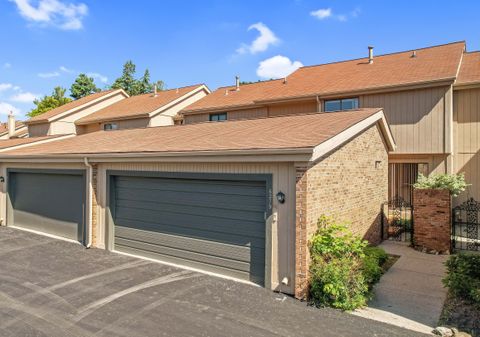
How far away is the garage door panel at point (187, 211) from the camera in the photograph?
779cm

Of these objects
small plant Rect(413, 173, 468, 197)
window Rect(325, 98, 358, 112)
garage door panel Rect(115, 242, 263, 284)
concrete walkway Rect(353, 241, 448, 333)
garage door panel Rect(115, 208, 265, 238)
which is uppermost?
window Rect(325, 98, 358, 112)

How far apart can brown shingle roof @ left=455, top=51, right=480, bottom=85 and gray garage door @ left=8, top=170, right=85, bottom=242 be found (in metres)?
15.5

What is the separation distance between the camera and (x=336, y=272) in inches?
251

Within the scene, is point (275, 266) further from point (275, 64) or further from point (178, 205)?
point (275, 64)

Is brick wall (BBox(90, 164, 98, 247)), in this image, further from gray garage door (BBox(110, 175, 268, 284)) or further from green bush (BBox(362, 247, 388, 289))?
green bush (BBox(362, 247, 388, 289))

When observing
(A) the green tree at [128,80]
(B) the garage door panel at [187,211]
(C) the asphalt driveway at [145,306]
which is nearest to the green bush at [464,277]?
(C) the asphalt driveway at [145,306]

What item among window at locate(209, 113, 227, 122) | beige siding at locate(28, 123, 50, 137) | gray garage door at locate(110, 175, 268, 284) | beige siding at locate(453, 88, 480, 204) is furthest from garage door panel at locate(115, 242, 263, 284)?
beige siding at locate(28, 123, 50, 137)

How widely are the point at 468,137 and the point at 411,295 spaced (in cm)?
1032

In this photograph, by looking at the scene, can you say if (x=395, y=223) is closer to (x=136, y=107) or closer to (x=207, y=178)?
(x=207, y=178)

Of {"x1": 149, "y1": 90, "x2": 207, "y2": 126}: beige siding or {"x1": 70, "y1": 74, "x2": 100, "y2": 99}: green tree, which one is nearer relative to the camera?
{"x1": 149, "y1": 90, "x2": 207, "y2": 126}: beige siding

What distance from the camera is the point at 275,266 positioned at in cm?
713

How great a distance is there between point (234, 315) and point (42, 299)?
3.91 m

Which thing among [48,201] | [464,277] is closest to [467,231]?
[464,277]

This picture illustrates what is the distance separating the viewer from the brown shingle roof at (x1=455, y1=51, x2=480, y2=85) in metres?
13.9
